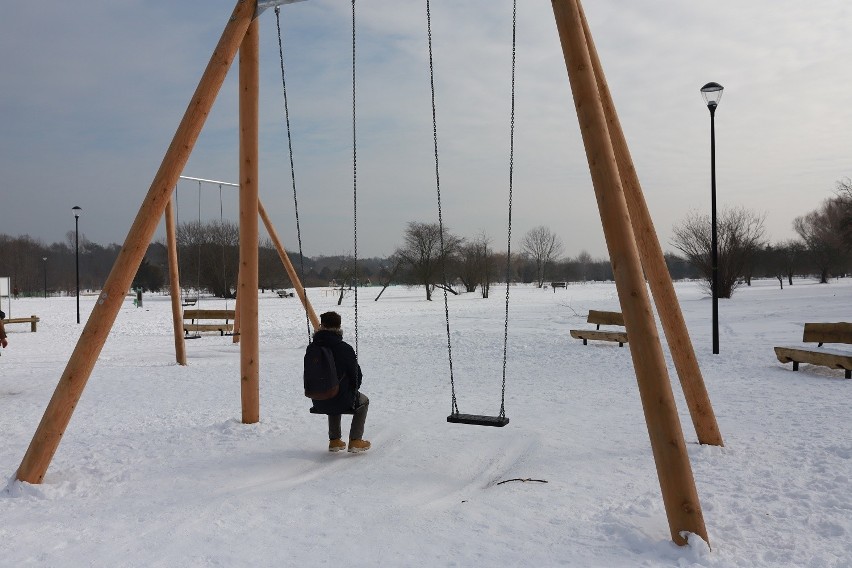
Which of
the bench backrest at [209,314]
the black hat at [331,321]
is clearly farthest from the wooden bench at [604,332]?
the bench backrest at [209,314]

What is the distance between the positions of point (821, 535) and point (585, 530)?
1.36 m

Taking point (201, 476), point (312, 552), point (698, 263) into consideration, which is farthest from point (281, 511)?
point (698, 263)

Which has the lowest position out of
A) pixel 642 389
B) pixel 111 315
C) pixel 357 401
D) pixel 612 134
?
pixel 357 401

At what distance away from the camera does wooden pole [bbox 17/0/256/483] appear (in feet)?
16.8

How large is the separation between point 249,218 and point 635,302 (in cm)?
446

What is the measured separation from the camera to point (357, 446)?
5.97 meters

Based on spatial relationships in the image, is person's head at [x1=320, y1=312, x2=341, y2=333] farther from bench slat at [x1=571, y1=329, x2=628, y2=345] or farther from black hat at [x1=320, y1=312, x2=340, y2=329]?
bench slat at [x1=571, y1=329, x2=628, y2=345]

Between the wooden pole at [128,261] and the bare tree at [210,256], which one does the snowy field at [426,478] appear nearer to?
the wooden pole at [128,261]

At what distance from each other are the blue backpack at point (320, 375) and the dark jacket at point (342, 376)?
0.32ft

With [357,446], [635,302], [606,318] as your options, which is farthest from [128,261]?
[606,318]

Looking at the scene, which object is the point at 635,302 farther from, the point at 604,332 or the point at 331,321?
the point at 604,332

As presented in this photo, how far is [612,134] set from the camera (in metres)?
6.15

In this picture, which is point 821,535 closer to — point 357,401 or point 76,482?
point 357,401

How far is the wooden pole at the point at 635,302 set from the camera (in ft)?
12.9
